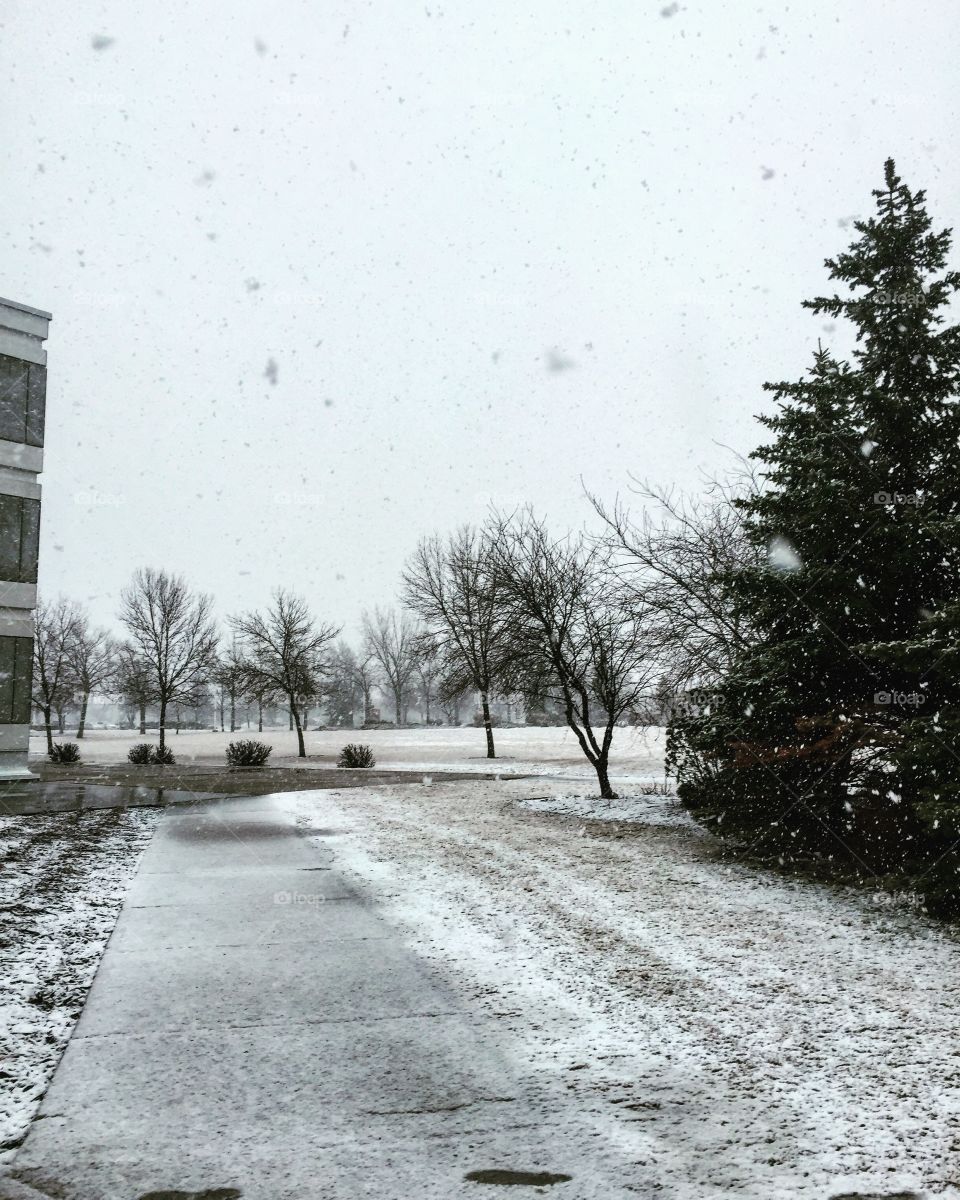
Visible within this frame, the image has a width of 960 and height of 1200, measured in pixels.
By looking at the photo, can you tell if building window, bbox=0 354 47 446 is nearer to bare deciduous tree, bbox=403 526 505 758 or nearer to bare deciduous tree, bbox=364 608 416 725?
bare deciduous tree, bbox=403 526 505 758

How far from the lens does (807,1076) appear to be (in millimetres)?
3955

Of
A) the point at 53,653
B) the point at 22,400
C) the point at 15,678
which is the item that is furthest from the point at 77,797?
the point at 53,653

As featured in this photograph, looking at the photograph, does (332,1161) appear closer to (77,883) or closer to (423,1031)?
(423,1031)

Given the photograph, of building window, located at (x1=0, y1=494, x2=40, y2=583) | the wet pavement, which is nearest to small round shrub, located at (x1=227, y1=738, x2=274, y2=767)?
the wet pavement

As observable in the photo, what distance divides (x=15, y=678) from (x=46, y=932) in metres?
10.8

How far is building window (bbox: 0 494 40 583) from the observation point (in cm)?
1573

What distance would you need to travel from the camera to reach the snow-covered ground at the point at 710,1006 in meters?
3.29

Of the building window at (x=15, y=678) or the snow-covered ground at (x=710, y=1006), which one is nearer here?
the snow-covered ground at (x=710, y=1006)

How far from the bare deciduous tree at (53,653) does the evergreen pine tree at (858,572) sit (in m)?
34.3

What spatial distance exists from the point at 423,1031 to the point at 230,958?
6.44 feet

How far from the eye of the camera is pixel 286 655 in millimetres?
39969

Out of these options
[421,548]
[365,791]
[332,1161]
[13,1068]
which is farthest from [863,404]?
[421,548]

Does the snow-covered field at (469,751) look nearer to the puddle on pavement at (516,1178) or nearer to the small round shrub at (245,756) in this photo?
the small round shrub at (245,756)

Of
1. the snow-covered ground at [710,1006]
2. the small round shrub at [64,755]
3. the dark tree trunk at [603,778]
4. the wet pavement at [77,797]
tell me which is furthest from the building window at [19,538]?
the small round shrub at [64,755]
